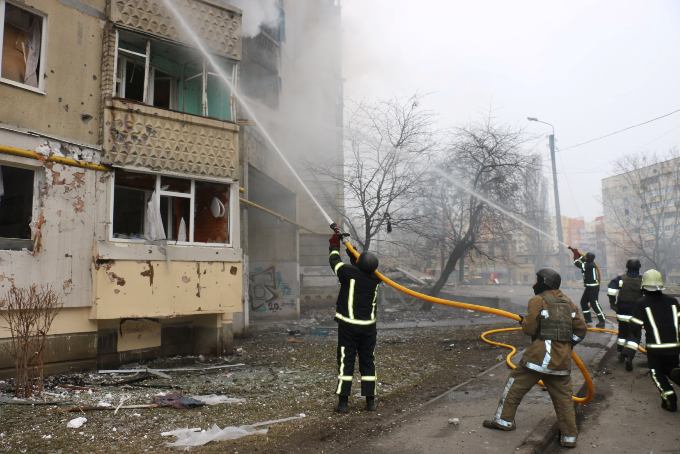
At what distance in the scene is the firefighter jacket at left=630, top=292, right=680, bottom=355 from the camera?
5.30m

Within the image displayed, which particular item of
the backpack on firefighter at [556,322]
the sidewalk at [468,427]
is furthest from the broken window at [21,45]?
the backpack on firefighter at [556,322]

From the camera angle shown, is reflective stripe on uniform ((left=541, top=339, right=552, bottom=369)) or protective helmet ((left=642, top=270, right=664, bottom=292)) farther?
protective helmet ((left=642, top=270, right=664, bottom=292))

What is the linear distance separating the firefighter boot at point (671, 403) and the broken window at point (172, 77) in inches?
358

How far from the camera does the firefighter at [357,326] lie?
5492 millimetres

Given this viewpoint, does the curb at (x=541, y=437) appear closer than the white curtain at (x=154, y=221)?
Yes

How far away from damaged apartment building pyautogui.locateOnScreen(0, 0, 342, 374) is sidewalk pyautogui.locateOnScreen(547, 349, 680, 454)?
6780 mm

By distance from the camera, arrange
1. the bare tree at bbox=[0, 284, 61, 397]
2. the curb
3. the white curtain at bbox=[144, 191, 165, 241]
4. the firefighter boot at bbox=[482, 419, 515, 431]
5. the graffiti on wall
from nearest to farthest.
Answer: the curb
the firefighter boot at bbox=[482, 419, 515, 431]
the bare tree at bbox=[0, 284, 61, 397]
the white curtain at bbox=[144, 191, 165, 241]
the graffiti on wall

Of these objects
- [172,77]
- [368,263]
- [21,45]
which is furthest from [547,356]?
[172,77]

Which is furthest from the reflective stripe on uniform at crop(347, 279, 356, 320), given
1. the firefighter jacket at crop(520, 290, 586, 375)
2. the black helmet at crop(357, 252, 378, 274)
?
the firefighter jacket at crop(520, 290, 586, 375)

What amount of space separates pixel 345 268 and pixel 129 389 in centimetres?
375

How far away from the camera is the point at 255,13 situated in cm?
1445

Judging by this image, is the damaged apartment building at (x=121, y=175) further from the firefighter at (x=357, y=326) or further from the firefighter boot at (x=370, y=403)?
the firefighter boot at (x=370, y=403)

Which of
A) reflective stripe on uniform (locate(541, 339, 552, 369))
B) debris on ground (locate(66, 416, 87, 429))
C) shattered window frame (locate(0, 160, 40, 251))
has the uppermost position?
shattered window frame (locate(0, 160, 40, 251))

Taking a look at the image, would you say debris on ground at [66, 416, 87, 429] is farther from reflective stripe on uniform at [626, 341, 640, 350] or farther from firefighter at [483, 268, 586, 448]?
reflective stripe on uniform at [626, 341, 640, 350]
